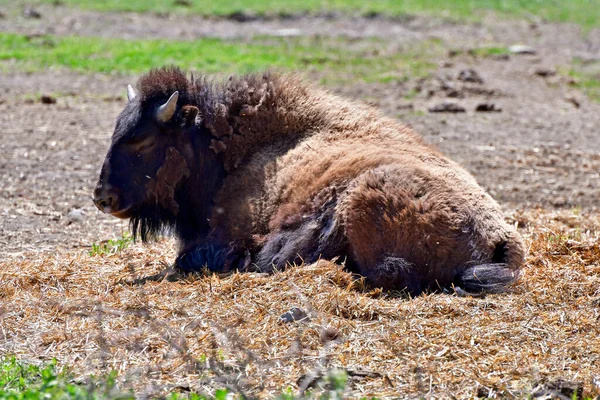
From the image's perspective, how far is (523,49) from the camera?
19031mm

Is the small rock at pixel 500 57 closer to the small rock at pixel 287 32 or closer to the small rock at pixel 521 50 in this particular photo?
the small rock at pixel 521 50

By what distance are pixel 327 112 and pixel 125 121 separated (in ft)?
5.02

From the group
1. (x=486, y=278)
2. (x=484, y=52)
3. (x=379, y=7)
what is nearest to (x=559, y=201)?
(x=486, y=278)

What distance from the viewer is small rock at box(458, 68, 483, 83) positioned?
50.7 feet

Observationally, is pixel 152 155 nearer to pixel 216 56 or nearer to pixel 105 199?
pixel 105 199

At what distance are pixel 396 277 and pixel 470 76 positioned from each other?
986cm

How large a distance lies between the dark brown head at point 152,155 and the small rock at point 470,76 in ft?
29.2

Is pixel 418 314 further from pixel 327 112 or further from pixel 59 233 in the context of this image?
pixel 59 233

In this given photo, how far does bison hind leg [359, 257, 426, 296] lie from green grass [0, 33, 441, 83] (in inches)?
363

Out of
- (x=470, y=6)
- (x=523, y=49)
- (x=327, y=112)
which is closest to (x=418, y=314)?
(x=327, y=112)

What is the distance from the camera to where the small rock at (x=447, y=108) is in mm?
13281

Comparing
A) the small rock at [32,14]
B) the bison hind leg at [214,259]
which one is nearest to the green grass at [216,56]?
the small rock at [32,14]

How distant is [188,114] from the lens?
721 cm

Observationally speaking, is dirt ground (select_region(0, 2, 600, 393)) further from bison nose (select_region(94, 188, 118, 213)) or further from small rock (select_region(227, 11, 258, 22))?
bison nose (select_region(94, 188, 118, 213))
